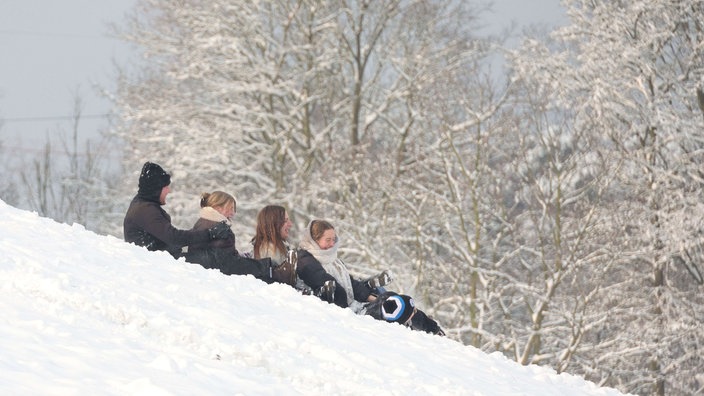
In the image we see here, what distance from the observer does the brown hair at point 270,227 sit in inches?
339

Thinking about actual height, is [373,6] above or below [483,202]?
above

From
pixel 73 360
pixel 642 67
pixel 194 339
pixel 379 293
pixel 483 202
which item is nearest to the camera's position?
pixel 73 360

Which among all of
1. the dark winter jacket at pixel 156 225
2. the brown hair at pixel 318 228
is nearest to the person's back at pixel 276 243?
the brown hair at pixel 318 228

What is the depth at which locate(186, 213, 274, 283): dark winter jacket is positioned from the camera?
8.73m

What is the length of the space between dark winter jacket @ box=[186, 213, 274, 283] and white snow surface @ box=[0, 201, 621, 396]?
168 millimetres

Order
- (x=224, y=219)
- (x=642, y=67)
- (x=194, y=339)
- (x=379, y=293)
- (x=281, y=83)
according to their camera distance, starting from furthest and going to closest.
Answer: (x=281, y=83)
(x=642, y=67)
(x=379, y=293)
(x=224, y=219)
(x=194, y=339)

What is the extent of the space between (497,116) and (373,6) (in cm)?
449

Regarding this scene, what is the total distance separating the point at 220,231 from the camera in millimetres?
8492

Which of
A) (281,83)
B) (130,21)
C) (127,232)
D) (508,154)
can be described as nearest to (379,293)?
(127,232)

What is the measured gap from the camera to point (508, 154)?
74.5ft

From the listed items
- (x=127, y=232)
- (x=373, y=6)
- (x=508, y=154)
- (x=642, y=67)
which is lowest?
(x=127, y=232)

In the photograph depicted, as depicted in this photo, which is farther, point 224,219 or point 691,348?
point 691,348

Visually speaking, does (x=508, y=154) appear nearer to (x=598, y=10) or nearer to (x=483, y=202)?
(x=483, y=202)

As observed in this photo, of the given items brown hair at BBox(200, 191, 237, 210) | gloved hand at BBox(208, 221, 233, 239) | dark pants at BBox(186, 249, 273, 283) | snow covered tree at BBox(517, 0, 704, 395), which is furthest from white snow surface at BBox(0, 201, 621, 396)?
snow covered tree at BBox(517, 0, 704, 395)
